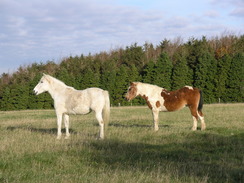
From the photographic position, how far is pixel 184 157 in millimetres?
7449

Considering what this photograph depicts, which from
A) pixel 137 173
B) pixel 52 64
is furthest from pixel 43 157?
pixel 52 64

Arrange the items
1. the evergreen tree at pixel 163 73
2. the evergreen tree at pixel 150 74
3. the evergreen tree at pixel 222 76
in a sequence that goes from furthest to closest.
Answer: the evergreen tree at pixel 150 74, the evergreen tree at pixel 163 73, the evergreen tree at pixel 222 76

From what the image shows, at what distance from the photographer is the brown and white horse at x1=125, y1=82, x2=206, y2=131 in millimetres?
12492

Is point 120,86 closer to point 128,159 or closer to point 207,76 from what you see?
point 207,76

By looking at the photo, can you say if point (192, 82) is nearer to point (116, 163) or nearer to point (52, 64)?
point (52, 64)

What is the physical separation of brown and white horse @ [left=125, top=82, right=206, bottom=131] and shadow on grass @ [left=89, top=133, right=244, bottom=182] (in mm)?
2738

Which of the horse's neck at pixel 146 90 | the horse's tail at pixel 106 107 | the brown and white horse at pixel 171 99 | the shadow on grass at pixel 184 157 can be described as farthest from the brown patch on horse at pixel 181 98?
the horse's tail at pixel 106 107

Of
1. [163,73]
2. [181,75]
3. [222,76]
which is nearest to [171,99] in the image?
[222,76]

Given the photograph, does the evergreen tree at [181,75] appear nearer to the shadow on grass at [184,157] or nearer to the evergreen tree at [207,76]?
the evergreen tree at [207,76]

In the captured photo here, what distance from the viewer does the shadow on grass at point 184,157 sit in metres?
5.91

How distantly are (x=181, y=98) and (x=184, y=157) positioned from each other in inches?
213

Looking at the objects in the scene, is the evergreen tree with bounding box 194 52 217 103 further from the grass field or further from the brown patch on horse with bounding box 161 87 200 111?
the grass field

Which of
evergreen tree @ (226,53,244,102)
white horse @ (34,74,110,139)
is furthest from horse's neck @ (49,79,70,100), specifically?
evergreen tree @ (226,53,244,102)

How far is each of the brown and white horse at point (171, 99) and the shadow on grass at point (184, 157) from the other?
2738mm
